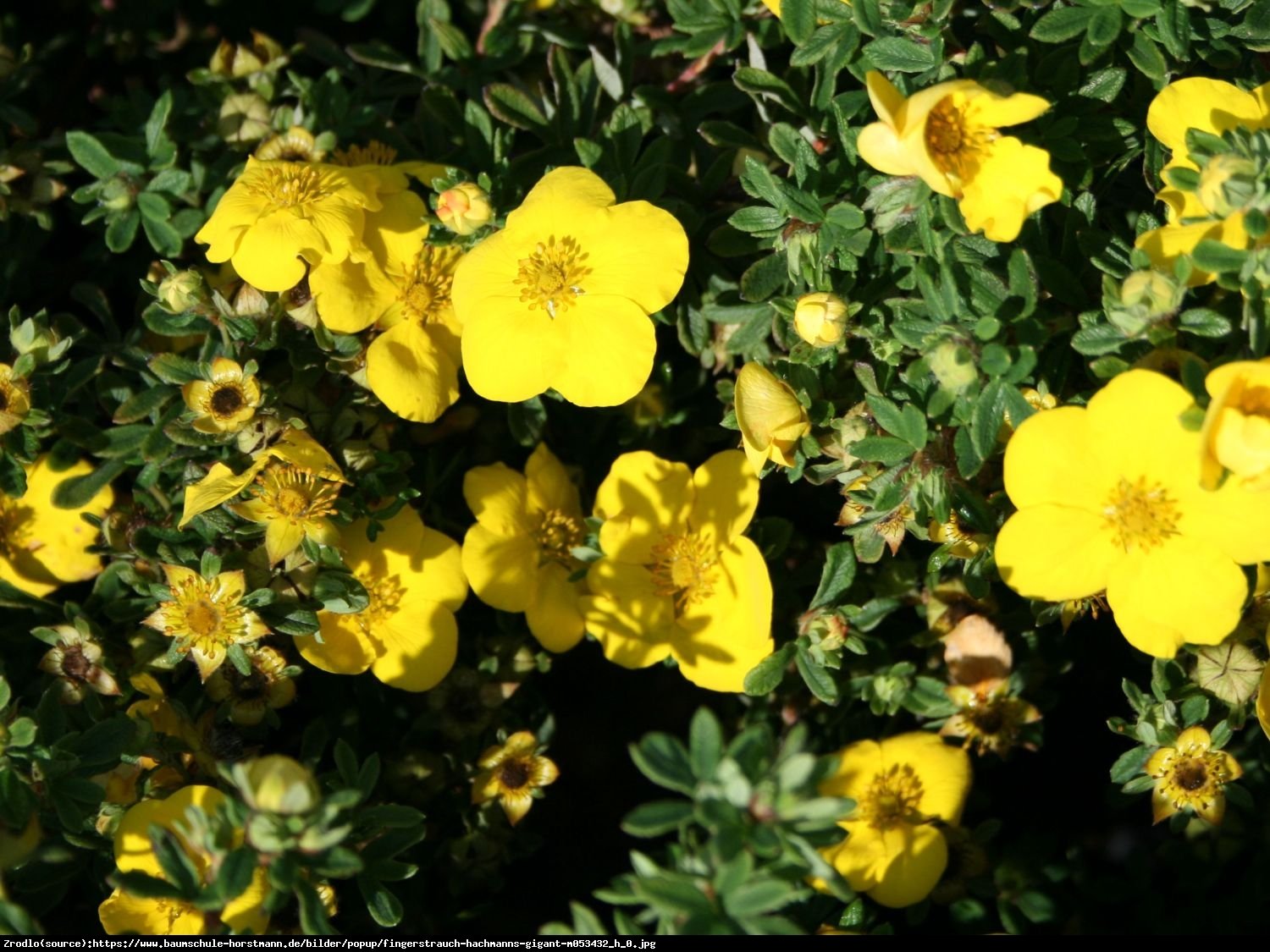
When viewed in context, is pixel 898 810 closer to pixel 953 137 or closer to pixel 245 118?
pixel 953 137

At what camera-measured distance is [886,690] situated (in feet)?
7.88

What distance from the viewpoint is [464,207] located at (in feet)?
7.09

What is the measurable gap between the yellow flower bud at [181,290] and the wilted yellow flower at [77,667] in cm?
63

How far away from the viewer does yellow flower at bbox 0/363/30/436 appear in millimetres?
2199

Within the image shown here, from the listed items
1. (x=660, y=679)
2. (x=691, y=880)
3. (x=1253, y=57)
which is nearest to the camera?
(x=691, y=880)

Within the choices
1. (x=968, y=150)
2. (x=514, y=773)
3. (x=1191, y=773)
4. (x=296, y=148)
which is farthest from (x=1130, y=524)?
(x=296, y=148)

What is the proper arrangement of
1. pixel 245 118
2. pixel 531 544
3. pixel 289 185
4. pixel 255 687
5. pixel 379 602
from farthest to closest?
pixel 245 118 → pixel 531 544 → pixel 379 602 → pixel 255 687 → pixel 289 185

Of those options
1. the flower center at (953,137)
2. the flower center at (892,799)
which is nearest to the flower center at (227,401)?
the flower center at (953,137)

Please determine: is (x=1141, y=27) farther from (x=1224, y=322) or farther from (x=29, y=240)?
(x=29, y=240)

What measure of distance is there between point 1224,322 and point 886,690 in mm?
936

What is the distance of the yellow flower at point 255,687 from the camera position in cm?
227

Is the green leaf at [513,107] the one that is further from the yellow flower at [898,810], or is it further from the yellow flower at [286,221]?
the yellow flower at [898,810]

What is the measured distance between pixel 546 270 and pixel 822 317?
527 millimetres

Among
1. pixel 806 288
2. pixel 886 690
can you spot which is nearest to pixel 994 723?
pixel 886 690
